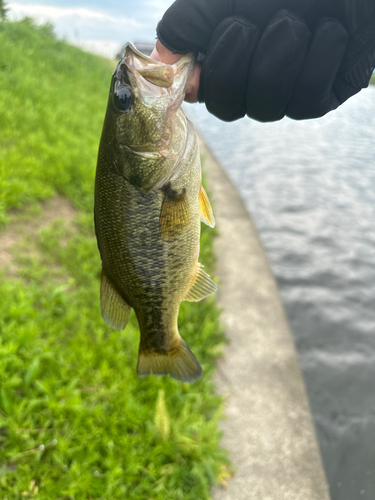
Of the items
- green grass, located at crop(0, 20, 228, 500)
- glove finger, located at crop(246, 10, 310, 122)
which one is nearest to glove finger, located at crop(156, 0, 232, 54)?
glove finger, located at crop(246, 10, 310, 122)

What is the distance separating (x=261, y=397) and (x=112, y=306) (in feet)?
10.5

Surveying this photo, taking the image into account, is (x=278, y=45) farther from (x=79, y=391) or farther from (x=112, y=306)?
(x=79, y=391)

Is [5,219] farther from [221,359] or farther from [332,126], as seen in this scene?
[332,126]

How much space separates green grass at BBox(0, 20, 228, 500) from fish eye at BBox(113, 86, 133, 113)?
227 centimetres

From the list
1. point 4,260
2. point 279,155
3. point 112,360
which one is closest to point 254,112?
point 112,360

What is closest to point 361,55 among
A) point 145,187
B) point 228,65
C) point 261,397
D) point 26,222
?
point 228,65

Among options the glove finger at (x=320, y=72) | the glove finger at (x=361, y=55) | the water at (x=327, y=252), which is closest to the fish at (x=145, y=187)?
the glove finger at (x=320, y=72)

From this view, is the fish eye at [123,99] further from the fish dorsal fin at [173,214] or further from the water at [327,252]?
the water at [327,252]

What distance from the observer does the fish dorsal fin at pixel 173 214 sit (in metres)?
1.58

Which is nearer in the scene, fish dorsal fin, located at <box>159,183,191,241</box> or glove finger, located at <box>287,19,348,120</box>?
glove finger, located at <box>287,19,348,120</box>

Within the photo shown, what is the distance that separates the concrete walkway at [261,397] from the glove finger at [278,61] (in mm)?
3352

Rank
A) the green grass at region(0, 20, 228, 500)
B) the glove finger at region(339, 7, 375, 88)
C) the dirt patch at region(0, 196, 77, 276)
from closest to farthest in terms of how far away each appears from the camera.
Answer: the glove finger at region(339, 7, 375, 88) < the green grass at region(0, 20, 228, 500) < the dirt patch at region(0, 196, 77, 276)

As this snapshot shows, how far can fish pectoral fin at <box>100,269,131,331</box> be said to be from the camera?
1716mm

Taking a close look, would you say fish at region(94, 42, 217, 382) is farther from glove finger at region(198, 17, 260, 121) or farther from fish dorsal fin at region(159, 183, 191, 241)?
glove finger at region(198, 17, 260, 121)
